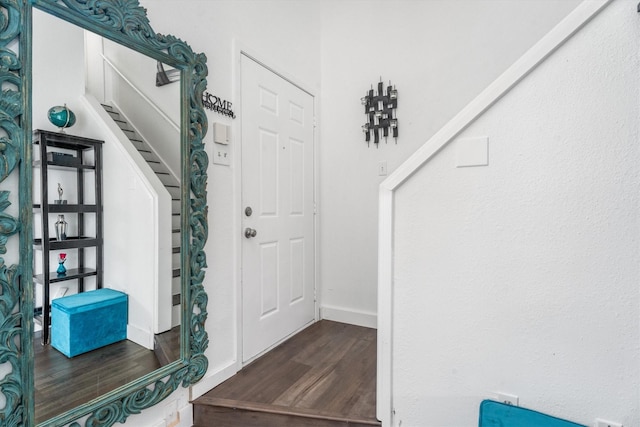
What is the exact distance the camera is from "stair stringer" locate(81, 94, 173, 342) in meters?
1.46

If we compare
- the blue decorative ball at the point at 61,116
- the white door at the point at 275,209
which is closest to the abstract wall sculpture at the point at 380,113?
the white door at the point at 275,209

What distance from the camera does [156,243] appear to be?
61.4 inches

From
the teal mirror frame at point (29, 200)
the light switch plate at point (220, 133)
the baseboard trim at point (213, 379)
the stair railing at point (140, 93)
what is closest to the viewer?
the teal mirror frame at point (29, 200)

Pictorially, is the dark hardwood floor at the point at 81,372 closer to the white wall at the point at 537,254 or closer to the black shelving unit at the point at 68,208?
the black shelving unit at the point at 68,208

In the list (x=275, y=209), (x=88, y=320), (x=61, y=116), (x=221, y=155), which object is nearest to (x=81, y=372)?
(x=88, y=320)

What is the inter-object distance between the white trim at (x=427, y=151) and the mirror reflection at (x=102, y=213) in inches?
40.4

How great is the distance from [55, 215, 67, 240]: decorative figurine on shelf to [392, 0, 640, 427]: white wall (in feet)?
4.51

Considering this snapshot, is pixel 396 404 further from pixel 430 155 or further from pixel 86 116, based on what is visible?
pixel 86 116

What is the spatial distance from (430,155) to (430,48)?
4.96 feet

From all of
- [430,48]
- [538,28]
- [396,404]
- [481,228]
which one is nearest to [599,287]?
[481,228]

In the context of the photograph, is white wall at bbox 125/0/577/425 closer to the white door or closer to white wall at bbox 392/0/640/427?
the white door

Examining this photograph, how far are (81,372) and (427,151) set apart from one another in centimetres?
170

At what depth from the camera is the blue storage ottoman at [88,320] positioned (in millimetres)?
1237

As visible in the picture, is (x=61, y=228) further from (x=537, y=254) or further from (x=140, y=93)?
(x=537, y=254)
